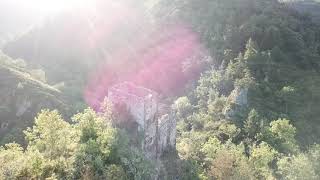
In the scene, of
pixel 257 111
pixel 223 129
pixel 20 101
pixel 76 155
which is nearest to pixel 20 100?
pixel 20 101

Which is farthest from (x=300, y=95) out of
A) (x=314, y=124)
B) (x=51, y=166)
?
(x=51, y=166)

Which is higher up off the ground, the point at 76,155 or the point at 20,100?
the point at 20,100

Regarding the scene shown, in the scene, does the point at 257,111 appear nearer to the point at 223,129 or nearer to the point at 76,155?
the point at 223,129

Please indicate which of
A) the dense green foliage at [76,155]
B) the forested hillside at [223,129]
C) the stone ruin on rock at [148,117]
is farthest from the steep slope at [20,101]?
the dense green foliage at [76,155]

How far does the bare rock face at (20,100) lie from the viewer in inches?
5768

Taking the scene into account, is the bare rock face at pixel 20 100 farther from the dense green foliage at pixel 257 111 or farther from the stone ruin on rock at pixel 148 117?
the stone ruin on rock at pixel 148 117

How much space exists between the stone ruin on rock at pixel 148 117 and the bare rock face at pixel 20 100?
154ft

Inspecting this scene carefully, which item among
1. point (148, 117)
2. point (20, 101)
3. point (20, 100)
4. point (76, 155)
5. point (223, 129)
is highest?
point (20, 100)

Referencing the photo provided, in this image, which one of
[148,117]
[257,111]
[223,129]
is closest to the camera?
[148,117]

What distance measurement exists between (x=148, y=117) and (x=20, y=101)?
70.2m

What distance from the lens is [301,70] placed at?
173625 mm

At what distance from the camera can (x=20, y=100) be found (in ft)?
512

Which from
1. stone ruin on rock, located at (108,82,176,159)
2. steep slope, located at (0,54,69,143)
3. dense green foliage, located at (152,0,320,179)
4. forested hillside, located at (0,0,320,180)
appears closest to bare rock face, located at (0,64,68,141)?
steep slope, located at (0,54,69,143)

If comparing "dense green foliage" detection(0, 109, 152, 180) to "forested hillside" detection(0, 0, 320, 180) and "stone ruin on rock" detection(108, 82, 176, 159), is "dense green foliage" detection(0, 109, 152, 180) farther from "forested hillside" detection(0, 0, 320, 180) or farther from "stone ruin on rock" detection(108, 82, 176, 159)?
"stone ruin on rock" detection(108, 82, 176, 159)
